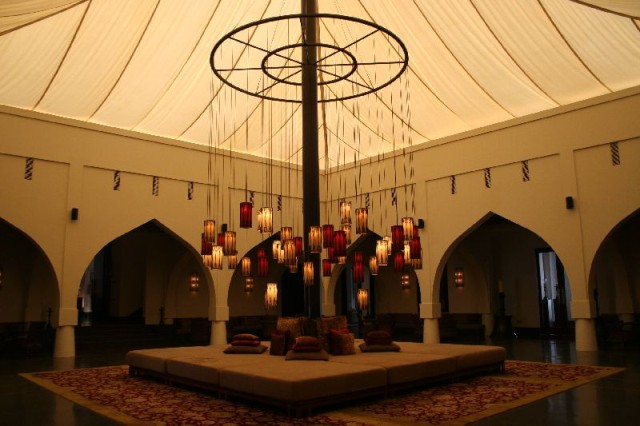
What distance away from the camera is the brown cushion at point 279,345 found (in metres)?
7.77

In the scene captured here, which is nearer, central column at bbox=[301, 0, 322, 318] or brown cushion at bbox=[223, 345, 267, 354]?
brown cushion at bbox=[223, 345, 267, 354]

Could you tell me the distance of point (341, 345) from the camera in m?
7.63

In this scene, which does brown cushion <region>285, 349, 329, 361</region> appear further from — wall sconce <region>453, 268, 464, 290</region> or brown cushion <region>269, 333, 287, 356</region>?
wall sconce <region>453, 268, 464, 290</region>

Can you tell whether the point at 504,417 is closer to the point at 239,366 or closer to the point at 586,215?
the point at 239,366

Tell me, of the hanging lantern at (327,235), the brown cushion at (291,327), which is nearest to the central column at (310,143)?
the hanging lantern at (327,235)

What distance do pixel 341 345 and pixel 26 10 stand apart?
617cm

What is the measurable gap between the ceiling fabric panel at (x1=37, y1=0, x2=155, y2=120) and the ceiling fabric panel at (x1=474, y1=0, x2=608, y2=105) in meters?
5.79

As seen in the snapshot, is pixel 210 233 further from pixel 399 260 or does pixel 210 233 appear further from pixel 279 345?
pixel 399 260

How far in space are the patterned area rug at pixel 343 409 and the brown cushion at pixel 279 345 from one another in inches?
55.4

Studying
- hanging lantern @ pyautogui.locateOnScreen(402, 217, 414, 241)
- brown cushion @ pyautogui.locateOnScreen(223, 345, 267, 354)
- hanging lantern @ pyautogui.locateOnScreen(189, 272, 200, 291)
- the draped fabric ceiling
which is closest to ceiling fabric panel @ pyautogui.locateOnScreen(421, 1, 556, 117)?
the draped fabric ceiling

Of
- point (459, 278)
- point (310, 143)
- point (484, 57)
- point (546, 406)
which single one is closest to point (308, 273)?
point (310, 143)

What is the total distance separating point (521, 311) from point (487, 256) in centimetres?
178

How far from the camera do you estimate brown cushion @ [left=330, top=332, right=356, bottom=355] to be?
7.61 meters

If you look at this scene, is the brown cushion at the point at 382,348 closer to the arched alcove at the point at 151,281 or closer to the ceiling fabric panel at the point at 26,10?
the ceiling fabric panel at the point at 26,10
